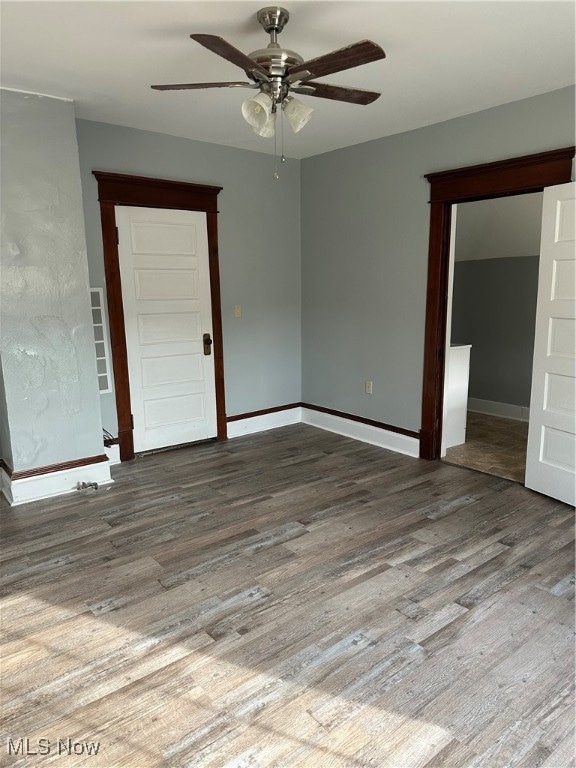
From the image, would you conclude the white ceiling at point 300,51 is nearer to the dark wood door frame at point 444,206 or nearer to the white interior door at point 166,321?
the dark wood door frame at point 444,206

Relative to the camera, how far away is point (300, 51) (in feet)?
8.68

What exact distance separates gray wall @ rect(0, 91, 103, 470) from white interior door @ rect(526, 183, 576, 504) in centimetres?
297

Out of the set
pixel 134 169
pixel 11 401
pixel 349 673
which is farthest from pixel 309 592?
pixel 134 169

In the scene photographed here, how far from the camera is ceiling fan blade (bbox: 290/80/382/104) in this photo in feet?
7.31

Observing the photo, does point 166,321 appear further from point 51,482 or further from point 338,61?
point 338,61

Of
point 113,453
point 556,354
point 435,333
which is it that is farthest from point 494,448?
point 113,453

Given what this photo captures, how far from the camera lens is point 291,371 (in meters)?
5.26

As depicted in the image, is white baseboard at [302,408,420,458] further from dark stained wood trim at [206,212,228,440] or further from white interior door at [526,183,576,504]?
white interior door at [526,183,576,504]

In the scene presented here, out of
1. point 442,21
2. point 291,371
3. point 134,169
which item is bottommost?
point 291,371

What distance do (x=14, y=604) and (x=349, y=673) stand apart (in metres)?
1.54

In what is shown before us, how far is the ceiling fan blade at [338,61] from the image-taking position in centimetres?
184

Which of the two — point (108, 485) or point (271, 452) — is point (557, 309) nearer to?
point (271, 452)

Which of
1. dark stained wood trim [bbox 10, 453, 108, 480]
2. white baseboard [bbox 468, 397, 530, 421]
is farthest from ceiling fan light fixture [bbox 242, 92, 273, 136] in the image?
white baseboard [bbox 468, 397, 530, 421]

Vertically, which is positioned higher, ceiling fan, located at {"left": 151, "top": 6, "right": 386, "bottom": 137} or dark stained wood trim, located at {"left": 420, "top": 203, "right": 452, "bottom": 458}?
ceiling fan, located at {"left": 151, "top": 6, "right": 386, "bottom": 137}
